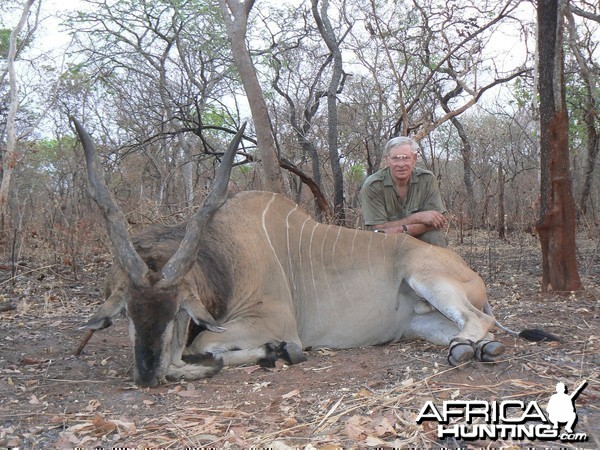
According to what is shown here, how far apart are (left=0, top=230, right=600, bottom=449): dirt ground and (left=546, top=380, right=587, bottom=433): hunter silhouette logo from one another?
1.3 inches

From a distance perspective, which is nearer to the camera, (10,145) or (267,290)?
(267,290)

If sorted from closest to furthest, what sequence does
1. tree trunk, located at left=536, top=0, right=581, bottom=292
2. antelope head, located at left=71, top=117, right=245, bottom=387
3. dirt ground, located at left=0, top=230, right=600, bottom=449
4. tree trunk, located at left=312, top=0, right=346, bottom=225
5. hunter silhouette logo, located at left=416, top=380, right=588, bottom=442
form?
hunter silhouette logo, located at left=416, top=380, right=588, bottom=442 < dirt ground, located at left=0, top=230, right=600, bottom=449 < antelope head, located at left=71, top=117, right=245, bottom=387 < tree trunk, located at left=536, top=0, right=581, bottom=292 < tree trunk, located at left=312, top=0, right=346, bottom=225

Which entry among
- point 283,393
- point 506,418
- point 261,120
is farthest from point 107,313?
point 261,120

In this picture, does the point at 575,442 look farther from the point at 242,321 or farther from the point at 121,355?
the point at 121,355

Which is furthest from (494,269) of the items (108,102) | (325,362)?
(108,102)

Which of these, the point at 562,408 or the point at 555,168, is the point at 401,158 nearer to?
the point at 555,168

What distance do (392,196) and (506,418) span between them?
2.60 metres

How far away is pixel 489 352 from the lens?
2822mm

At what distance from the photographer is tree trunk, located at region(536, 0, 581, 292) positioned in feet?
14.5

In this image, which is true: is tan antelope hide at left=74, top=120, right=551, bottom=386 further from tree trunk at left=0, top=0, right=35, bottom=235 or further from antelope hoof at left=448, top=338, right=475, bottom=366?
tree trunk at left=0, top=0, right=35, bottom=235

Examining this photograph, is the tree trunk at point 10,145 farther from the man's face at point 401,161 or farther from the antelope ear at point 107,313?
the antelope ear at point 107,313

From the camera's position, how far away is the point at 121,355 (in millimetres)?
3396

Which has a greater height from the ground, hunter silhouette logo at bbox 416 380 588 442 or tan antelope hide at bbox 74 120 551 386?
tan antelope hide at bbox 74 120 551 386

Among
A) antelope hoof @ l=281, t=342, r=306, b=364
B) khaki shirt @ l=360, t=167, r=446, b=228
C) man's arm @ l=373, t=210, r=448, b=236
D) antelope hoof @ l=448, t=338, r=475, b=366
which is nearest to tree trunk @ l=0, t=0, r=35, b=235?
khaki shirt @ l=360, t=167, r=446, b=228
